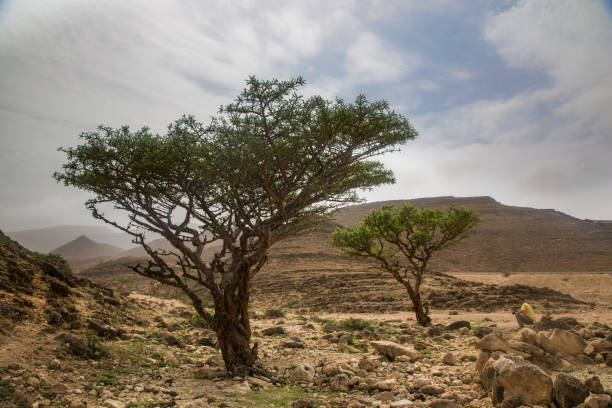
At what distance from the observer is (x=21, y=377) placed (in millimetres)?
5832

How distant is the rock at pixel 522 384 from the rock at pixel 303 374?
3366mm

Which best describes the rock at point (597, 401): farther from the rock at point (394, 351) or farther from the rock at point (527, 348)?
the rock at point (394, 351)

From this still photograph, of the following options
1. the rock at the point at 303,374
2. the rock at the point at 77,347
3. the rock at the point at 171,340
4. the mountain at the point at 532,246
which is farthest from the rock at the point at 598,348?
the mountain at the point at 532,246

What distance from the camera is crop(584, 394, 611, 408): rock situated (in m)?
4.13

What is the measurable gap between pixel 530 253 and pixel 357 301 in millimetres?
46995

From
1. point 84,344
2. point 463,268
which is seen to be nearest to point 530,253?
point 463,268

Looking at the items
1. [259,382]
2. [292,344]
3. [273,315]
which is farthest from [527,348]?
[273,315]

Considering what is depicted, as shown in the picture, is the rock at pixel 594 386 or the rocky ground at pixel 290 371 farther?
the rocky ground at pixel 290 371

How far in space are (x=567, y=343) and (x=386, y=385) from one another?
11.1 feet

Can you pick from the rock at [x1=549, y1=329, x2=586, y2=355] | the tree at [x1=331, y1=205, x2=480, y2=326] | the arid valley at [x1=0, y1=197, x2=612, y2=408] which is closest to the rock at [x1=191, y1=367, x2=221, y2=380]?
the arid valley at [x1=0, y1=197, x2=612, y2=408]

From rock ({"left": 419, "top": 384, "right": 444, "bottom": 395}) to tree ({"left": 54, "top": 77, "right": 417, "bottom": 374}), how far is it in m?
3.49

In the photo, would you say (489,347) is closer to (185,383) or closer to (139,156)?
(185,383)

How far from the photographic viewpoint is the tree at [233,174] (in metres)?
8.06

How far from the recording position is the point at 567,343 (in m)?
6.69
